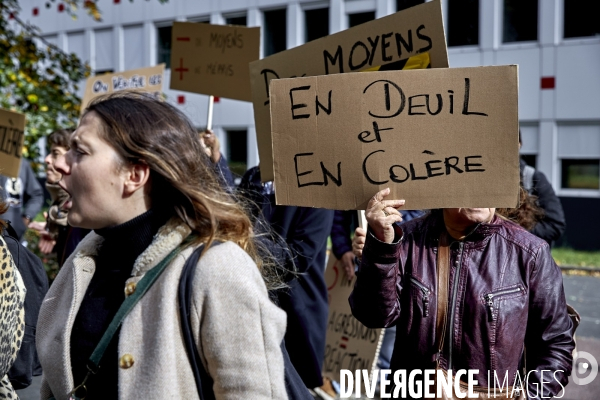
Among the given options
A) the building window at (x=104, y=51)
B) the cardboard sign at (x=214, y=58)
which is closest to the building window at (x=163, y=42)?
the building window at (x=104, y=51)

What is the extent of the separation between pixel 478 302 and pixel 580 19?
13.4 m

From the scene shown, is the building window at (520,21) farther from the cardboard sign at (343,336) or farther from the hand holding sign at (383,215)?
the hand holding sign at (383,215)

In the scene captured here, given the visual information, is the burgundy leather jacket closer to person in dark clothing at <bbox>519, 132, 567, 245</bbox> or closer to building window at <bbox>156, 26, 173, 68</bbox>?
person in dark clothing at <bbox>519, 132, 567, 245</bbox>

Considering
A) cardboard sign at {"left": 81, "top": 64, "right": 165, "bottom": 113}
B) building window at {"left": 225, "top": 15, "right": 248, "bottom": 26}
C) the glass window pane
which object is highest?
building window at {"left": 225, "top": 15, "right": 248, "bottom": 26}

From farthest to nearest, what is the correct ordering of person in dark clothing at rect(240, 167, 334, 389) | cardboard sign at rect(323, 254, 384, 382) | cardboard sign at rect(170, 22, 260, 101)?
A: cardboard sign at rect(170, 22, 260, 101) < cardboard sign at rect(323, 254, 384, 382) < person in dark clothing at rect(240, 167, 334, 389)

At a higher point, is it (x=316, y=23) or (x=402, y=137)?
(x=316, y=23)

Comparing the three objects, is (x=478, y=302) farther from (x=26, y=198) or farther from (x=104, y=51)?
(x=104, y=51)

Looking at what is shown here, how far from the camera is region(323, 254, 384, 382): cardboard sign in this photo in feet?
16.1

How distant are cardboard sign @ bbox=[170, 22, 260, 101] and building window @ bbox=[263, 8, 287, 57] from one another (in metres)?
13.1

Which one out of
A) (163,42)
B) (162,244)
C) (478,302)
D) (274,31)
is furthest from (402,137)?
(163,42)

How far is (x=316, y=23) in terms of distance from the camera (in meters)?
17.6

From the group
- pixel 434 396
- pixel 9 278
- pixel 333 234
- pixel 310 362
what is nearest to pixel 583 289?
pixel 333 234

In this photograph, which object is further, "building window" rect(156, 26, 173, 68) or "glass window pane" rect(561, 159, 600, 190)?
"building window" rect(156, 26, 173, 68)

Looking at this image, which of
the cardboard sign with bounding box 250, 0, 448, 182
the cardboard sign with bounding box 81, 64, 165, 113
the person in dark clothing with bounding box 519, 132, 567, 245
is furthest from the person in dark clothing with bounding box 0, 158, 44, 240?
the person in dark clothing with bounding box 519, 132, 567, 245
